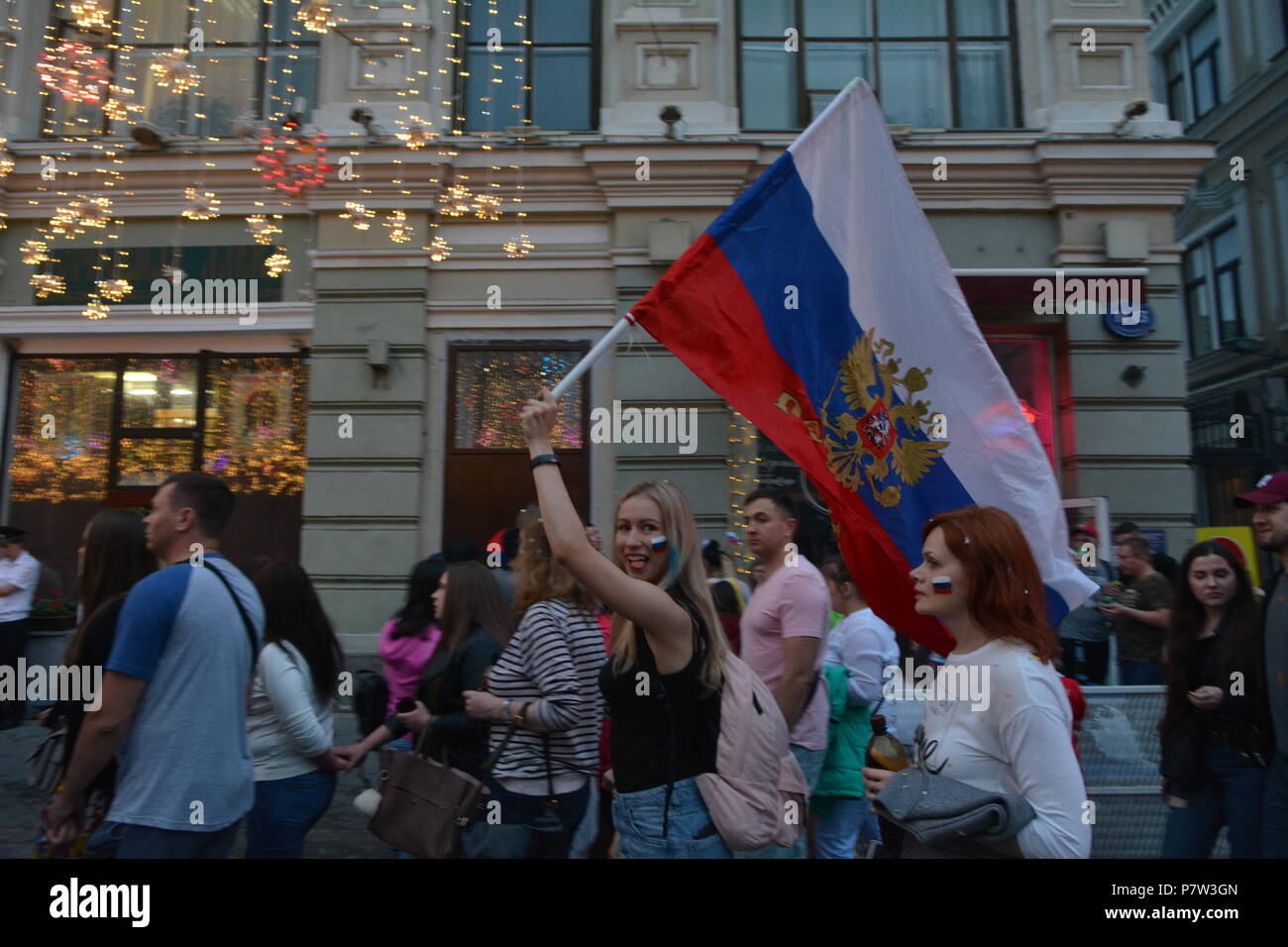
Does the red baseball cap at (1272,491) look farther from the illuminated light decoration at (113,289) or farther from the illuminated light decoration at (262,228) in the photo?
the illuminated light decoration at (113,289)

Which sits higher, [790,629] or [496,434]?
[496,434]

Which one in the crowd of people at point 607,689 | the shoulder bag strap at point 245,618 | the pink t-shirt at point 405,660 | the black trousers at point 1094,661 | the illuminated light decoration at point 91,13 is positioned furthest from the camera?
the illuminated light decoration at point 91,13

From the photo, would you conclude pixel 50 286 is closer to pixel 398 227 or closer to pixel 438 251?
pixel 398 227

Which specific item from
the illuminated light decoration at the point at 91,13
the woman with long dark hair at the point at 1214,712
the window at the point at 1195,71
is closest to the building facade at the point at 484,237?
the illuminated light decoration at the point at 91,13

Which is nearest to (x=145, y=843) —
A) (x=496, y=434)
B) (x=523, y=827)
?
(x=523, y=827)

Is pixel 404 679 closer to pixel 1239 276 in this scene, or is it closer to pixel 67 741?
pixel 67 741

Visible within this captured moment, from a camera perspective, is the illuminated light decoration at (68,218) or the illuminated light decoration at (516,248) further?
the illuminated light decoration at (68,218)

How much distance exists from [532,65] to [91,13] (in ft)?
16.9

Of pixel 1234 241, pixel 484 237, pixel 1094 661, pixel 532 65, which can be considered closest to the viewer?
pixel 1094 661

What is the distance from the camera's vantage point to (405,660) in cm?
455

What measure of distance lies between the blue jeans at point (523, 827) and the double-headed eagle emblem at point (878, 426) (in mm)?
1744

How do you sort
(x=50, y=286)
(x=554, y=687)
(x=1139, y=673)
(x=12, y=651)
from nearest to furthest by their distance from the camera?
(x=554, y=687) < (x=1139, y=673) < (x=12, y=651) < (x=50, y=286)

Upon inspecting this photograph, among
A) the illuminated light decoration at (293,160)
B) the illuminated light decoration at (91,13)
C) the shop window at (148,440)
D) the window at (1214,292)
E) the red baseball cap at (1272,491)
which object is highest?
the illuminated light decoration at (91,13)

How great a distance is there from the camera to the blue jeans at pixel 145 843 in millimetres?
2857
